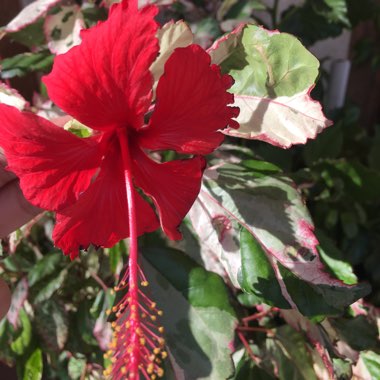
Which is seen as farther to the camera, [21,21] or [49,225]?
[49,225]

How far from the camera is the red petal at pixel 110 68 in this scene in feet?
1.01

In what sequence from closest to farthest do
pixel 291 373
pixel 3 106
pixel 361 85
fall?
pixel 3 106, pixel 291 373, pixel 361 85

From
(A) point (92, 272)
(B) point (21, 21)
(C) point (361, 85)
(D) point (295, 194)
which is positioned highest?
(B) point (21, 21)

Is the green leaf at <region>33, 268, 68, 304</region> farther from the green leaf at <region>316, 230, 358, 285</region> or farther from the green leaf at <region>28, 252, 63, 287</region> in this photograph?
the green leaf at <region>316, 230, 358, 285</region>

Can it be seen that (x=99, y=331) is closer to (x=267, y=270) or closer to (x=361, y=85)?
(x=267, y=270)

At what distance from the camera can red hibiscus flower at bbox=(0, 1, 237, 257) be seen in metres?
0.32

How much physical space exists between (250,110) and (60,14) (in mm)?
344

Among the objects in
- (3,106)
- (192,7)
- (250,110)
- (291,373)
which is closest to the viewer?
(3,106)

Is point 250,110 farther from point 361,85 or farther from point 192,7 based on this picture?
point 361,85

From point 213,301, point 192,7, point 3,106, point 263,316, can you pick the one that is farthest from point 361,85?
point 3,106

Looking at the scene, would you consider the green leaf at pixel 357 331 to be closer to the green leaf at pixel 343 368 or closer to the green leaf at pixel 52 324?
the green leaf at pixel 343 368

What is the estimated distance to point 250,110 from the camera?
1.50 feet

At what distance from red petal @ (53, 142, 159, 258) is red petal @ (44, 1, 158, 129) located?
0.21ft

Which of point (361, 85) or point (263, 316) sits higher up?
point (263, 316)
